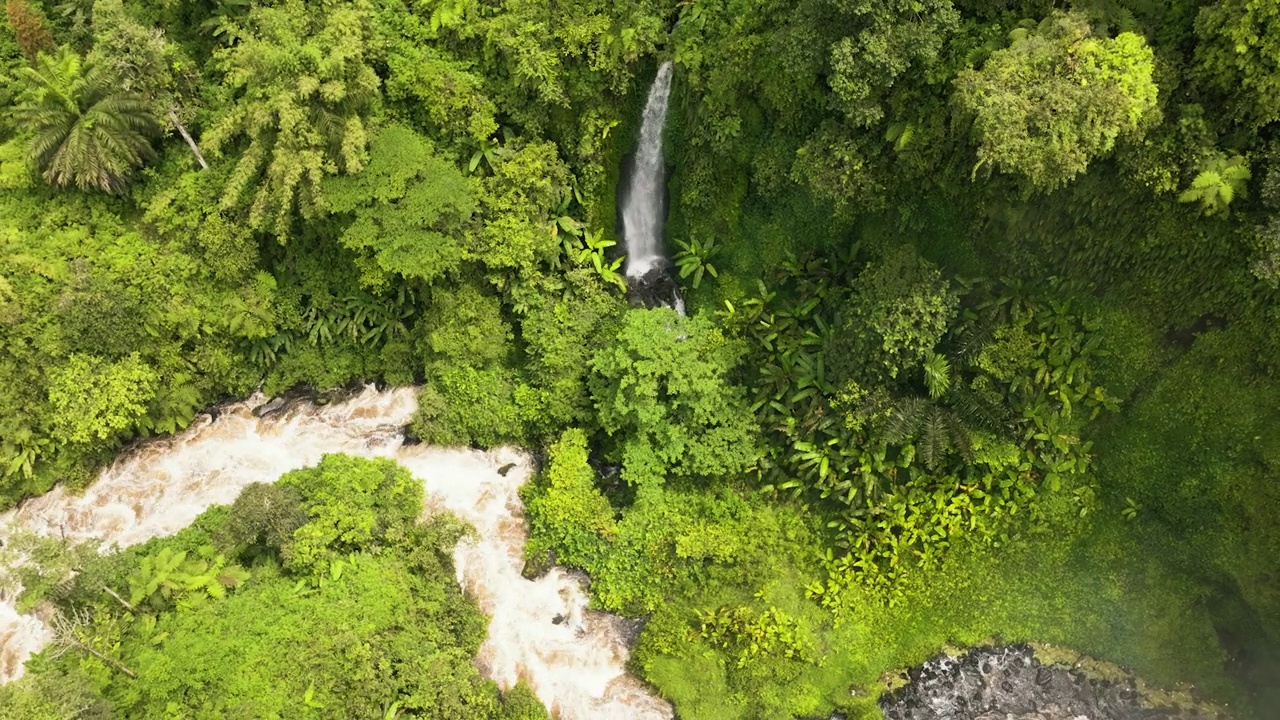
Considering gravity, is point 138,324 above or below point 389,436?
above

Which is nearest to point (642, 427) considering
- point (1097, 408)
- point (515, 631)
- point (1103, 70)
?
point (515, 631)

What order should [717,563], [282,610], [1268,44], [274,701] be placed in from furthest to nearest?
[717,563] < [282,610] < [274,701] < [1268,44]

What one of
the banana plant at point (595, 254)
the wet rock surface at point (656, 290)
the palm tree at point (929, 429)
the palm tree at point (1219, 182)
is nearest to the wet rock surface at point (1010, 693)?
the palm tree at point (929, 429)

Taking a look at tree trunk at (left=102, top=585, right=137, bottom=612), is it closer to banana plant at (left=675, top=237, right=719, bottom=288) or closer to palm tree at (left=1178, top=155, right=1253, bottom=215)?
banana plant at (left=675, top=237, right=719, bottom=288)

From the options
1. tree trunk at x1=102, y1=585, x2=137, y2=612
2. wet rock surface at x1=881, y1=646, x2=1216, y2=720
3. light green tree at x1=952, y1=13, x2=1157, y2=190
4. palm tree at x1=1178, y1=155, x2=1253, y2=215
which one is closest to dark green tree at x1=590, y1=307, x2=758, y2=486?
wet rock surface at x1=881, y1=646, x2=1216, y2=720

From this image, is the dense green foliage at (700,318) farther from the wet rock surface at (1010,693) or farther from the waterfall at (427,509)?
the wet rock surface at (1010,693)

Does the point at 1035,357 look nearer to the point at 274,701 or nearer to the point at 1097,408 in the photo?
the point at 1097,408
